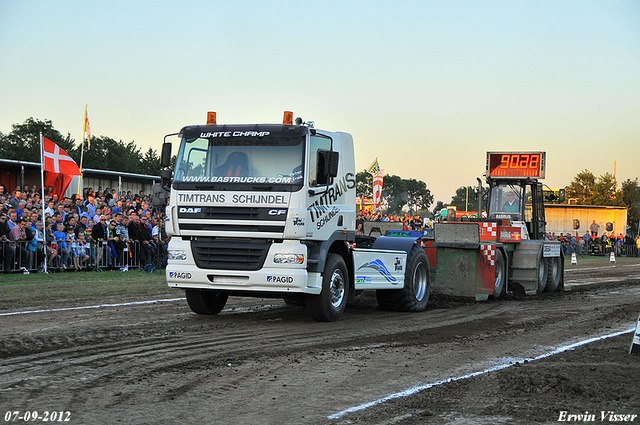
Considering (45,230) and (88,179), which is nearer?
(45,230)

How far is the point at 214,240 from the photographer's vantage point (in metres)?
10.2

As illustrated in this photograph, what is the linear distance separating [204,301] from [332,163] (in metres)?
3.11

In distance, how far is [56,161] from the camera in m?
→ 20.8

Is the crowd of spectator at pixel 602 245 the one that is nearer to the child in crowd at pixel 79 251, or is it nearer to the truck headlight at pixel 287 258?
the child in crowd at pixel 79 251

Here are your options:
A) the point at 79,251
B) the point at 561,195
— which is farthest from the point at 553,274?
the point at 79,251

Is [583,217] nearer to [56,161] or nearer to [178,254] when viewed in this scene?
[56,161]

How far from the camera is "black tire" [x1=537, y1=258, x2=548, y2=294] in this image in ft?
56.5

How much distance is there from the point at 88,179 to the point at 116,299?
64.4ft

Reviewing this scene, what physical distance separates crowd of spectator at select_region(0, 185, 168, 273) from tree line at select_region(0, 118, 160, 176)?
39670 mm

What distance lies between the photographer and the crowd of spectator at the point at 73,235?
60.6 feet

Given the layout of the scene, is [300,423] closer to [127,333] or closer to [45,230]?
[127,333]

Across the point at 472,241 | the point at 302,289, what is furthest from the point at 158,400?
the point at 472,241

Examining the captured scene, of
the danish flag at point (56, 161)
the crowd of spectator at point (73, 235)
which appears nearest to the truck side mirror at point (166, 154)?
the crowd of spectator at point (73, 235)

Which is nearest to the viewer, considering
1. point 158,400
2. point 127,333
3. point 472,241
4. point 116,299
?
point 158,400
